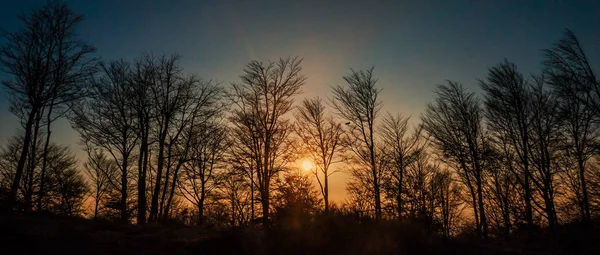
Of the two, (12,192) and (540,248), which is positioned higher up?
(12,192)

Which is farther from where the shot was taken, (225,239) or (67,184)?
(67,184)

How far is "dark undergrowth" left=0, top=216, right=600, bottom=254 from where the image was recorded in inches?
278

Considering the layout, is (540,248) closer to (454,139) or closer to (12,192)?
(454,139)

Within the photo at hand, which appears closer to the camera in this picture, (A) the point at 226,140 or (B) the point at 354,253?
(B) the point at 354,253

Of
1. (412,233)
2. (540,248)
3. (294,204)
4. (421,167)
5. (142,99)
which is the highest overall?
(142,99)

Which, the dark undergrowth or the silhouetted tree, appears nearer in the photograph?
the dark undergrowth

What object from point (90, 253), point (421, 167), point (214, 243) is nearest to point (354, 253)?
point (214, 243)

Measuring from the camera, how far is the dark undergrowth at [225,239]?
706 centimetres

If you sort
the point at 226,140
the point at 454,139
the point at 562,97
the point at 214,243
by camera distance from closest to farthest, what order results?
the point at 214,243 < the point at 562,97 < the point at 454,139 < the point at 226,140

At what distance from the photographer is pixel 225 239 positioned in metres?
8.36

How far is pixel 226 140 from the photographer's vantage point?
22188mm

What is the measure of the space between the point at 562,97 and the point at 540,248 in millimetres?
7875

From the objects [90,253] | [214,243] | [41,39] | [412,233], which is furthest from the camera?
[41,39]

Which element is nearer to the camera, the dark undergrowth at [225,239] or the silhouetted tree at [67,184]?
the dark undergrowth at [225,239]
